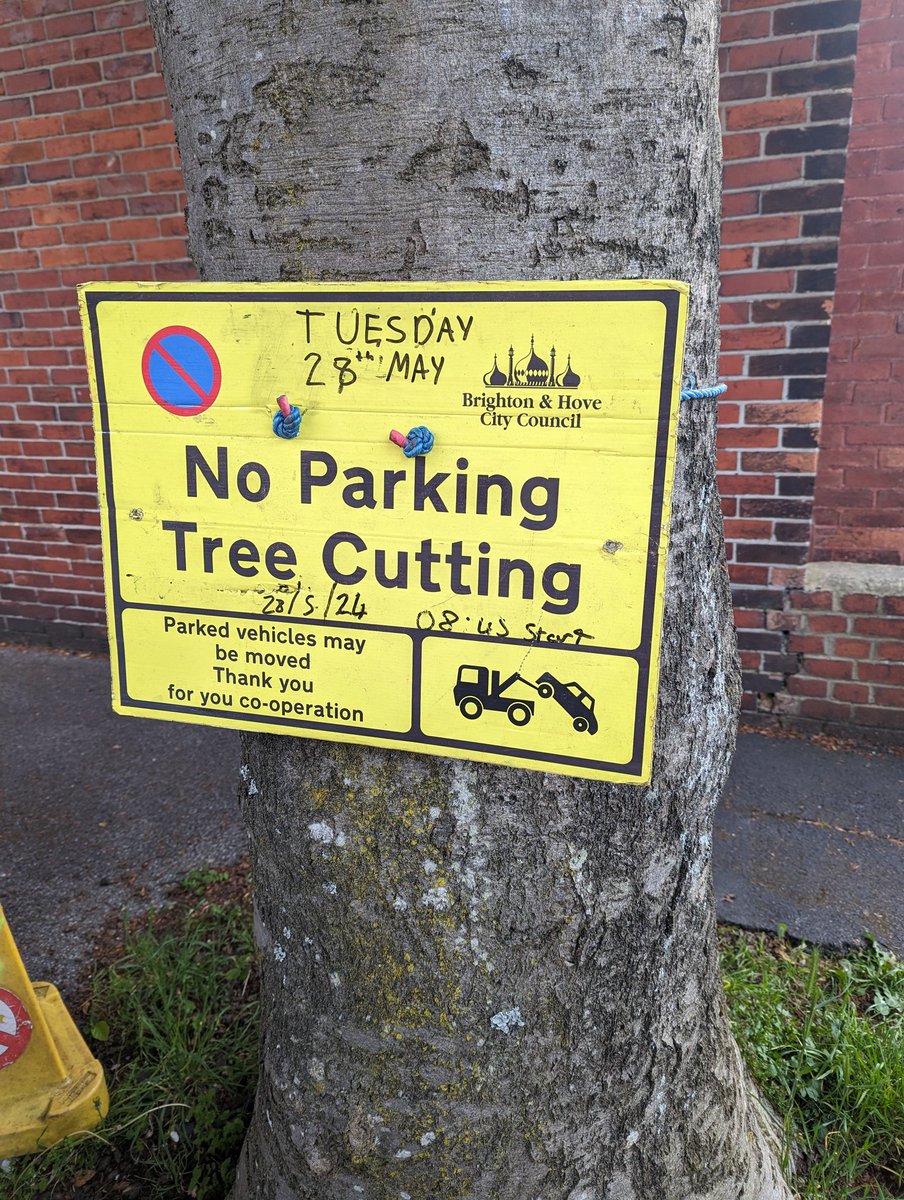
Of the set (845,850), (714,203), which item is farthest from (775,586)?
(714,203)

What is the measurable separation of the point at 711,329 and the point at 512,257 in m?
0.32


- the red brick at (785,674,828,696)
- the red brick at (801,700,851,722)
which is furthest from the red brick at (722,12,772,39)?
the red brick at (801,700,851,722)

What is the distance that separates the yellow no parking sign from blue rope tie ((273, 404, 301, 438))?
0.04 ft

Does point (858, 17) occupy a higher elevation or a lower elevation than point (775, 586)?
higher

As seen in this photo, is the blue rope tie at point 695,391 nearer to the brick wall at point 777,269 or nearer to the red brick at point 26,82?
the brick wall at point 777,269

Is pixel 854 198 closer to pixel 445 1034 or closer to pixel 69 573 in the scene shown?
pixel 445 1034

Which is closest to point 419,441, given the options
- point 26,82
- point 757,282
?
point 757,282

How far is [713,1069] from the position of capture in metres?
1.48

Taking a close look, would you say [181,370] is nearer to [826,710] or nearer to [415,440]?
[415,440]

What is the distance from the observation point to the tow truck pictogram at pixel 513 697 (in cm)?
110

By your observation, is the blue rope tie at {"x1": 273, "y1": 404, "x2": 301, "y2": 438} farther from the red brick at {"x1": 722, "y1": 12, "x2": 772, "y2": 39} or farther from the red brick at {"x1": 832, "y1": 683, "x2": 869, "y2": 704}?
the red brick at {"x1": 832, "y1": 683, "x2": 869, "y2": 704}

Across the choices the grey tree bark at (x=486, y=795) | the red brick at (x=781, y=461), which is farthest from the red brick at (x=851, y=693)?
the grey tree bark at (x=486, y=795)

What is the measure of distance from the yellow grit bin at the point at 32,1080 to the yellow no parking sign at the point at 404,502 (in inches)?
39.5

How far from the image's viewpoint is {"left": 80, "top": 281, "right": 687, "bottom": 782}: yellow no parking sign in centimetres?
101
